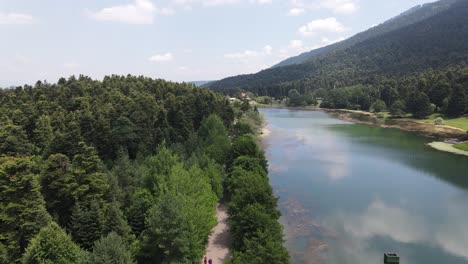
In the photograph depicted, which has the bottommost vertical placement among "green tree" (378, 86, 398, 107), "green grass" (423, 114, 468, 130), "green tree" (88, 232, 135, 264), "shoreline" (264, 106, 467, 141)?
"shoreline" (264, 106, 467, 141)

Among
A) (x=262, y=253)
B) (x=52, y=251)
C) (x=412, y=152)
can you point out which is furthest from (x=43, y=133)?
(x=412, y=152)

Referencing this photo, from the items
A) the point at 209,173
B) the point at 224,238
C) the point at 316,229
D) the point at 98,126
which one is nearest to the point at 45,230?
the point at 224,238

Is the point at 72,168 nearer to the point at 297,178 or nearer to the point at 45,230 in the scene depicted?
the point at 45,230

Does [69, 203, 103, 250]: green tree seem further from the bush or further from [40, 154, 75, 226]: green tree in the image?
the bush

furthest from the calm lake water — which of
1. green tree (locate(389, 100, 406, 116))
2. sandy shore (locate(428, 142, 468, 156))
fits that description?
green tree (locate(389, 100, 406, 116))

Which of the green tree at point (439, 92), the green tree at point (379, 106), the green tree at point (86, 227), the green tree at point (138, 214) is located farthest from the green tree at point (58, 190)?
the green tree at point (379, 106)
